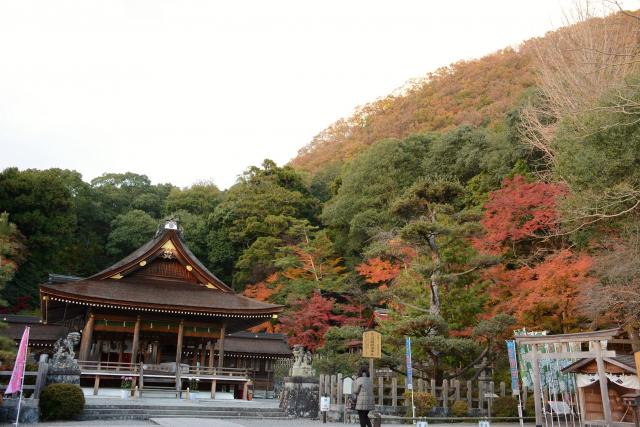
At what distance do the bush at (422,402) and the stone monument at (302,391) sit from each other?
9.43ft

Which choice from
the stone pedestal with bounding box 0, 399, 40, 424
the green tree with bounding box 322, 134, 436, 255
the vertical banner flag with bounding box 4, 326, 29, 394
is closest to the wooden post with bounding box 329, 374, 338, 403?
the stone pedestal with bounding box 0, 399, 40, 424

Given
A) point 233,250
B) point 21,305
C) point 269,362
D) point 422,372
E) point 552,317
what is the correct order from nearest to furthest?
point 422,372 < point 552,317 < point 269,362 < point 21,305 < point 233,250

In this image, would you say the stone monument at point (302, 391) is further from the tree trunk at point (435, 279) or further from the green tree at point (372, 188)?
the green tree at point (372, 188)

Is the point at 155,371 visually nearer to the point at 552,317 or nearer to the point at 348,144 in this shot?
the point at 552,317

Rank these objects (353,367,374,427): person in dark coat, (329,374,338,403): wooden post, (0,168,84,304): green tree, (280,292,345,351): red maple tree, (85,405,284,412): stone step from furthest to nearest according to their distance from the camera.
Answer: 1. (0,168,84,304): green tree
2. (280,292,345,351): red maple tree
3. (329,374,338,403): wooden post
4. (85,405,284,412): stone step
5. (353,367,374,427): person in dark coat

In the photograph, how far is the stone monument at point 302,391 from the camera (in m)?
15.6

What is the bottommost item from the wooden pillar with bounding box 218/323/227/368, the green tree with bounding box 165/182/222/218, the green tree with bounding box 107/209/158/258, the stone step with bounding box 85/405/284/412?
the stone step with bounding box 85/405/284/412

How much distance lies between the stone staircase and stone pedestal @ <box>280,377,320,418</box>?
399 millimetres

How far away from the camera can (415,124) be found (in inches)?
2361

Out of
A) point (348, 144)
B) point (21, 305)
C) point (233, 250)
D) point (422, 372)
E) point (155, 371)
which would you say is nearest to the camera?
point (422, 372)

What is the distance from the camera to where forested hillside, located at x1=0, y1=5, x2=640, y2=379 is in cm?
1452

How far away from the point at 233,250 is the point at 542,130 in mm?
29241

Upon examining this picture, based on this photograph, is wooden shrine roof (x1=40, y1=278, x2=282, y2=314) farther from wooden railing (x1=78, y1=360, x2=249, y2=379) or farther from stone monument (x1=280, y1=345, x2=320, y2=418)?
stone monument (x1=280, y1=345, x2=320, y2=418)

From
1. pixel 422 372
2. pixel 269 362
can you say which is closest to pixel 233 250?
pixel 269 362
